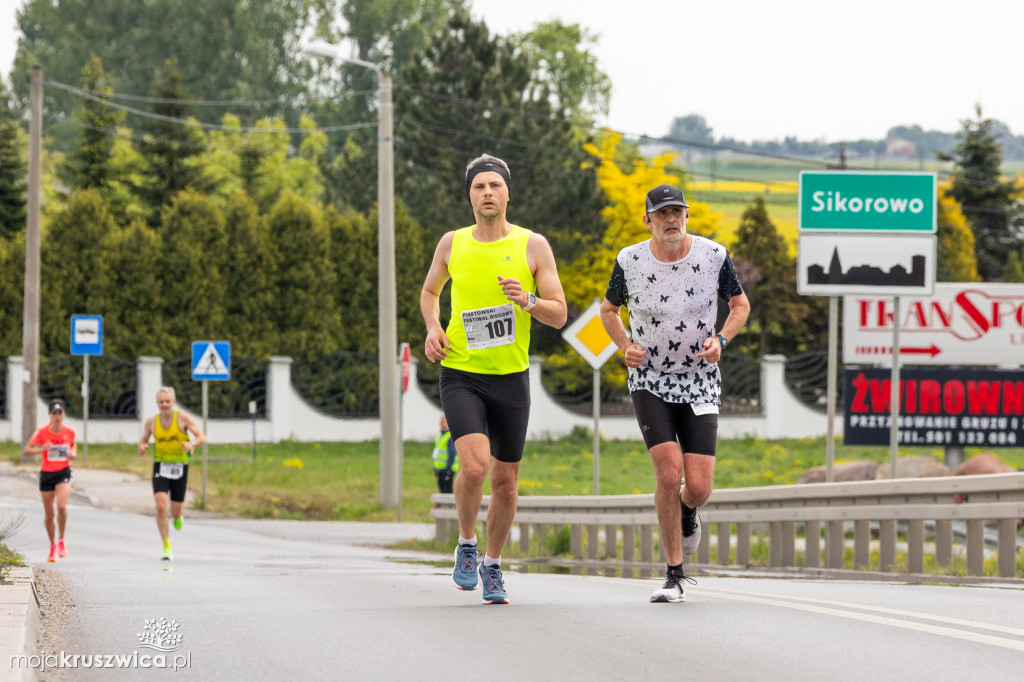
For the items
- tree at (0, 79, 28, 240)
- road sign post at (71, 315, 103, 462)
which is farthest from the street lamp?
tree at (0, 79, 28, 240)

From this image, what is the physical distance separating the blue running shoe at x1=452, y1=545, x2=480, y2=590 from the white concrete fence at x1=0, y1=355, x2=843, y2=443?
1003 inches

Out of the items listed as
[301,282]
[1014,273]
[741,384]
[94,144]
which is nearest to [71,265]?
[301,282]

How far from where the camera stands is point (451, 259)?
7.79m

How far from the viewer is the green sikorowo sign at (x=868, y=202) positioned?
1480cm

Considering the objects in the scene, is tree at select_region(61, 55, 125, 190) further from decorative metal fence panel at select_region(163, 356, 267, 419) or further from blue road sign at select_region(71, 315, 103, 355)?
blue road sign at select_region(71, 315, 103, 355)

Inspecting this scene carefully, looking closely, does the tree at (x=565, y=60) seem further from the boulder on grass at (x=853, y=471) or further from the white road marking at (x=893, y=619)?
the white road marking at (x=893, y=619)

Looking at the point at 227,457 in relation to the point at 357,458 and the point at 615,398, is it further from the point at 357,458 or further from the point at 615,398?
the point at 615,398

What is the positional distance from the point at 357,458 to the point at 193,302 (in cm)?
664

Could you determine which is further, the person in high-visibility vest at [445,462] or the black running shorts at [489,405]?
the person in high-visibility vest at [445,462]

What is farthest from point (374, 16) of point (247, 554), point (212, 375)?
point (247, 554)

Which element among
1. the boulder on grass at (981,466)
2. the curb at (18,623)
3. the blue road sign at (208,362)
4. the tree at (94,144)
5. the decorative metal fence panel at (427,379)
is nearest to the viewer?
the curb at (18,623)

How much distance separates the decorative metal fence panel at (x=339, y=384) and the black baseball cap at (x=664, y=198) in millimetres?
29648

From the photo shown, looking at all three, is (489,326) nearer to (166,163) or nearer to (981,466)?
(981,466)

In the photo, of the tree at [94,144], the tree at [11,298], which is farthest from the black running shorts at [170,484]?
the tree at [94,144]
